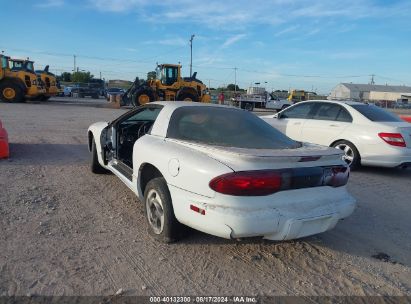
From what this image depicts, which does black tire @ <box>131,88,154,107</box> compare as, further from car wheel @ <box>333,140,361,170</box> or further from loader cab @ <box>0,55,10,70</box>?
car wheel @ <box>333,140,361,170</box>

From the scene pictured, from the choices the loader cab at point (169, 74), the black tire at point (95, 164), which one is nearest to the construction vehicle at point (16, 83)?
the loader cab at point (169, 74)

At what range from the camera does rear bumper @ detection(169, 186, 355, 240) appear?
3.21 metres

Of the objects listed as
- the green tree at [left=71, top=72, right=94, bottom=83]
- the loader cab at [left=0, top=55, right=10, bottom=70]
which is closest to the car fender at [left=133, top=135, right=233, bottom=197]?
the loader cab at [left=0, top=55, right=10, bottom=70]

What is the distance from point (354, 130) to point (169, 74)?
19.1 metres

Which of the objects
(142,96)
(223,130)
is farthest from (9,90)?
(223,130)

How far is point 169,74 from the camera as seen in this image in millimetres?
25328

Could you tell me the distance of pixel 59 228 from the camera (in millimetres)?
4109

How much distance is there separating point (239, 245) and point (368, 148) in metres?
4.50

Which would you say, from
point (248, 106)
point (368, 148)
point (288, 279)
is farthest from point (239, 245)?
point (248, 106)

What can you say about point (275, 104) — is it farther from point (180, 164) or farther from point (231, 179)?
point (231, 179)

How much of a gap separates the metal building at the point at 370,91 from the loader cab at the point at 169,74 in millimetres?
78734

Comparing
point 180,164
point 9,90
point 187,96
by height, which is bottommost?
point 180,164

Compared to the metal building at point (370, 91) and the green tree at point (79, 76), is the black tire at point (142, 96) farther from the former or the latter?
the metal building at point (370, 91)

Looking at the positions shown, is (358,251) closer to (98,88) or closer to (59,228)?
(59,228)
